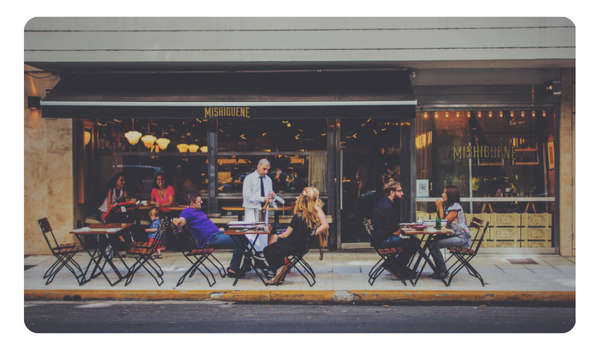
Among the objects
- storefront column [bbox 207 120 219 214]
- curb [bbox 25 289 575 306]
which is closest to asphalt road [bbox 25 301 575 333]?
curb [bbox 25 289 575 306]

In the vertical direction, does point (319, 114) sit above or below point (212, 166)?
above

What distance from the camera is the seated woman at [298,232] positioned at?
611 centimetres


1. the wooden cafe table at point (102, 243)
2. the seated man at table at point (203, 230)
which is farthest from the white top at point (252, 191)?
the wooden cafe table at point (102, 243)

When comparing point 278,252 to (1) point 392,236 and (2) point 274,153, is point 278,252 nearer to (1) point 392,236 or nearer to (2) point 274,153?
(1) point 392,236

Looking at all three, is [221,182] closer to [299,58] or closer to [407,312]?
[299,58]

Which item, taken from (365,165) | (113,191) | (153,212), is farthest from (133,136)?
(365,165)

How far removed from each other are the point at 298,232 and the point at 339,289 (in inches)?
39.8

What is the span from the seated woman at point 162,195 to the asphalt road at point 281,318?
9.81 feet

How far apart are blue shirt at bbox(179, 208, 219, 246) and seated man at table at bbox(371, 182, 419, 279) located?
99.6 inches

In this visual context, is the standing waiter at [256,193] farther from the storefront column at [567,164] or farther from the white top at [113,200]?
the storefront column at [567,164]

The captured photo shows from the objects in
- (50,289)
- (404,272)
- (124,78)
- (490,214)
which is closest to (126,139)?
(124,78)

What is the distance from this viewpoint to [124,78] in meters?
8.16

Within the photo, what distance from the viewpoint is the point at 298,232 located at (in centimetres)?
612

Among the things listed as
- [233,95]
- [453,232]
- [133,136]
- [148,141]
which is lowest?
[453,232]
